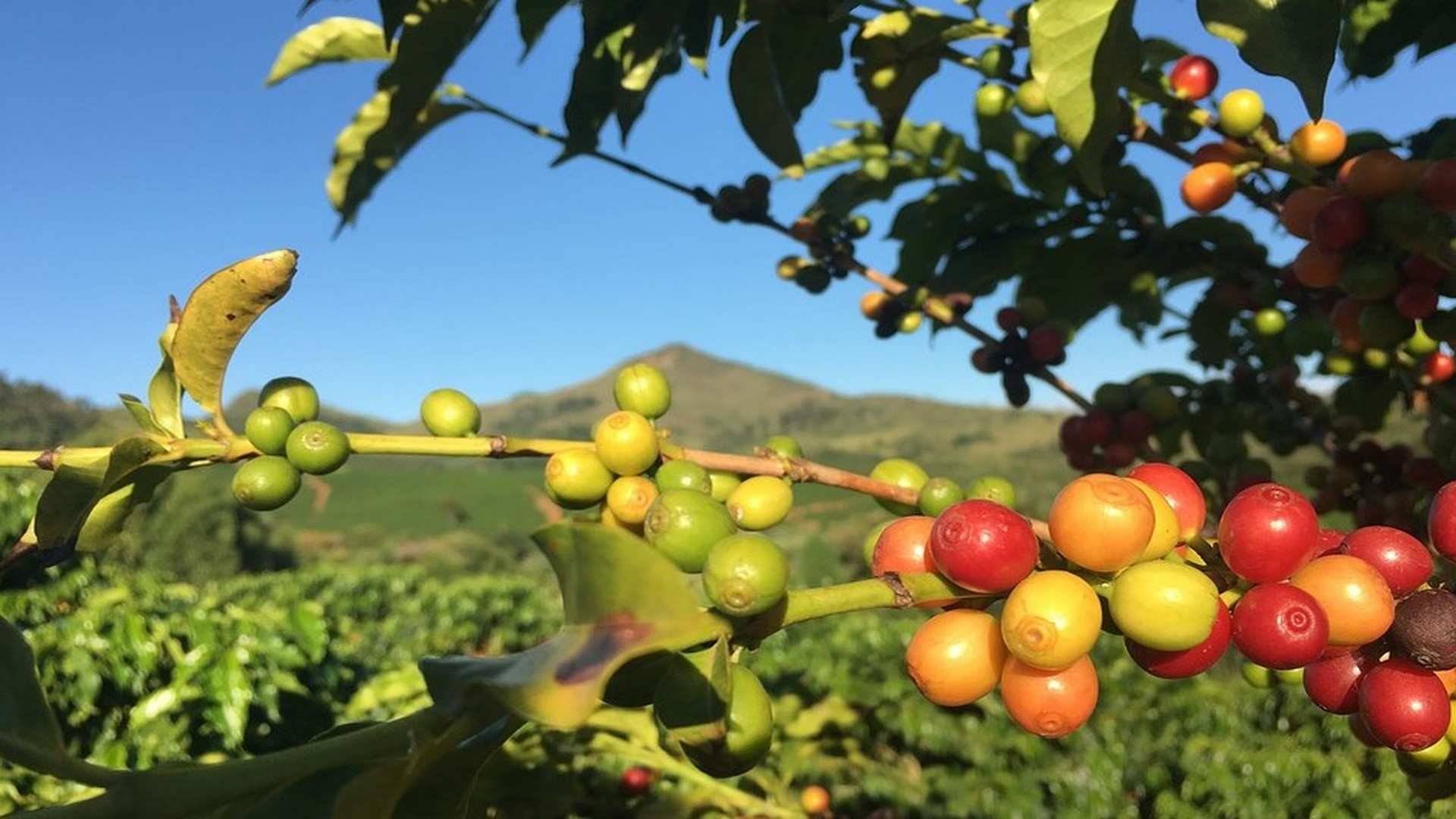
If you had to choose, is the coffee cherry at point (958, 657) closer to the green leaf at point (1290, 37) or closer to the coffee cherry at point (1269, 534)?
the coffee cherry at point (1269, 534)

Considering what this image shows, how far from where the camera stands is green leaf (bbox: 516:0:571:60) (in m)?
1.80

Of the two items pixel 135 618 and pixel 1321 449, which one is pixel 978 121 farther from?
pixel 135 618

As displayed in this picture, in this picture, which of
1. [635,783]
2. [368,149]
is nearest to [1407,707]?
[368,149]

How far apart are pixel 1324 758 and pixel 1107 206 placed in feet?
9.42

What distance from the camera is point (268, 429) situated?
109 cm

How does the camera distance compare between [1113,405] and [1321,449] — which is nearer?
[1113,405]

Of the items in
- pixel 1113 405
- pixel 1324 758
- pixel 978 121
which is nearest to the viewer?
pixel 1113 405

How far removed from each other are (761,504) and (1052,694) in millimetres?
411

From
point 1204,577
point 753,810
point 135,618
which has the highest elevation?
point 1204,577

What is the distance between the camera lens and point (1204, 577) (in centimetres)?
77

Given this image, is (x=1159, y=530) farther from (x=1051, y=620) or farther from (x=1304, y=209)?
(x=1304, y=209)

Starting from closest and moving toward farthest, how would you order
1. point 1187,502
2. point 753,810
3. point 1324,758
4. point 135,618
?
point 1187,502 → point 753,810 → point 1324,758 → point 135,618

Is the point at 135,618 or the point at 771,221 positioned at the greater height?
the point at 771,221

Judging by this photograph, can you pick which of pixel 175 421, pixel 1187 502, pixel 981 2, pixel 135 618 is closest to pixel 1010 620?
pixel 1187 502
